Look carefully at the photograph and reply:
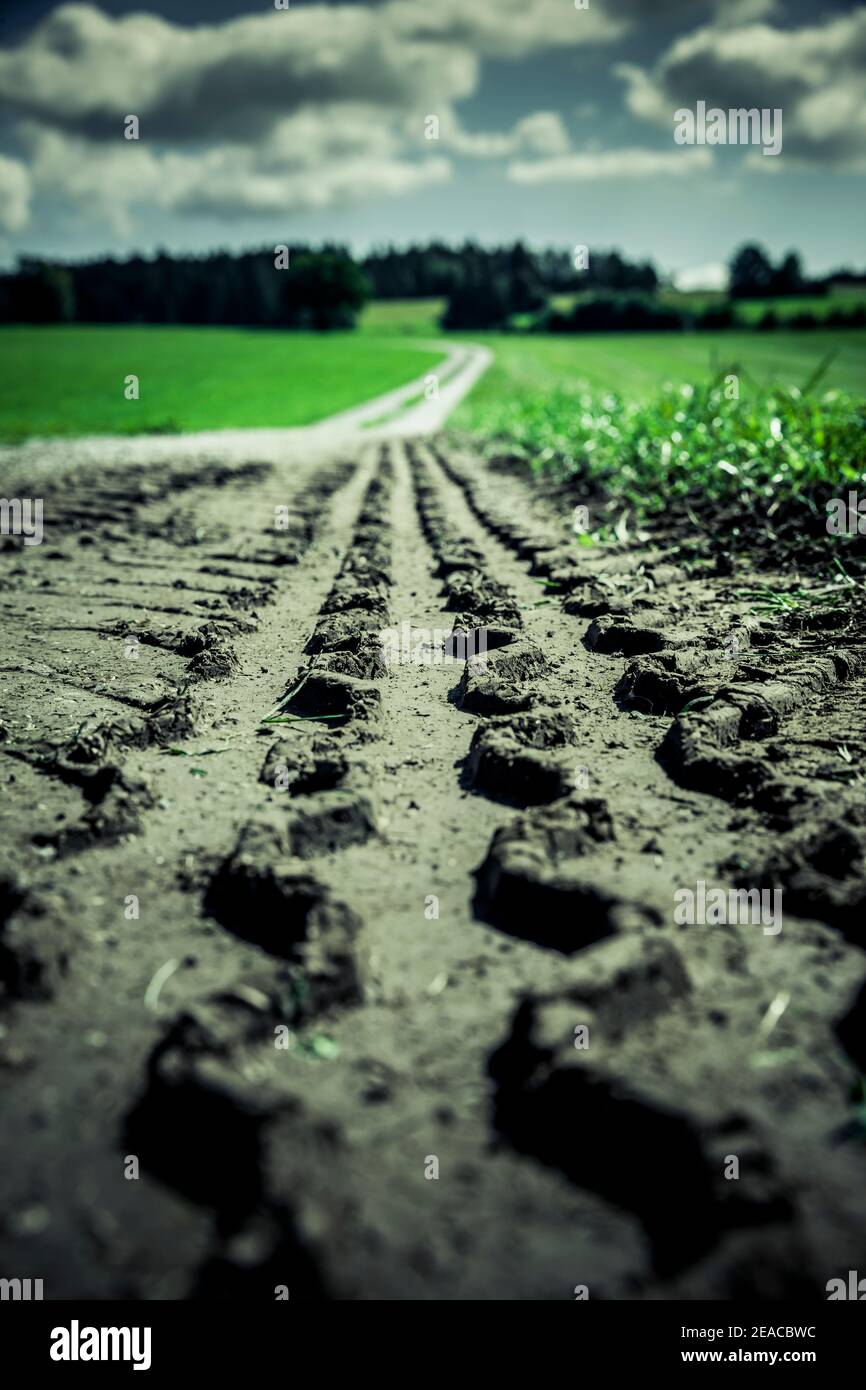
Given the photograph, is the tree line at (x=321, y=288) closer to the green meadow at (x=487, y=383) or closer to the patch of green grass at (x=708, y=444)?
the green meadow at (x=487, y=383)

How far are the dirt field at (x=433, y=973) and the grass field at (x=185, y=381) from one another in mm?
14228

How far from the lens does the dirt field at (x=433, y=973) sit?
1.23 m

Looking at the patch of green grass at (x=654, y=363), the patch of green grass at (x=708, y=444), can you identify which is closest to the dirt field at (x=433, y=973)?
the patch of green grass at (x=708, y=444)

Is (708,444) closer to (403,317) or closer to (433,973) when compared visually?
(433,973)

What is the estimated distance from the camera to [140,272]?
100m

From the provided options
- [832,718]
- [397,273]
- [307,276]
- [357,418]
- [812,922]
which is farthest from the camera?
[397,273]

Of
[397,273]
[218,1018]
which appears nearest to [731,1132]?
[218,1018]

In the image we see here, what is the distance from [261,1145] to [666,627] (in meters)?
3.21

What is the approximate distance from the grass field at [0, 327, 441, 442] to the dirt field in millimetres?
14228

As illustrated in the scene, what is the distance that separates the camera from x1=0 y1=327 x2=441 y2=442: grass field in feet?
62.1

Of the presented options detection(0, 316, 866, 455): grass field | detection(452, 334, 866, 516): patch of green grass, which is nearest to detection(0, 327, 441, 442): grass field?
detection(0, 316, 866, 455): grass field

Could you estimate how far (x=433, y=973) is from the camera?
1.79 m

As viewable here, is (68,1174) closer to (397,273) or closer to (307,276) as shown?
(307,276)

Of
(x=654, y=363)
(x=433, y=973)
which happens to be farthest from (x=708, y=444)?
(x=654, y=363)
